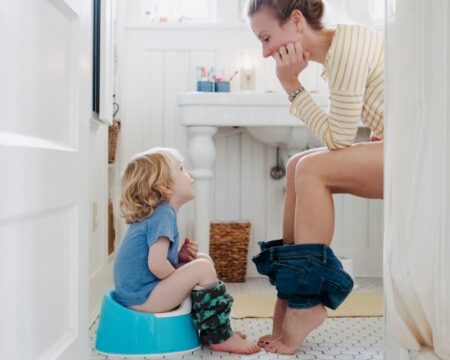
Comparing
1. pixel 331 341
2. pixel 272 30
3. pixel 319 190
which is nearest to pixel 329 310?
pixel 331 341

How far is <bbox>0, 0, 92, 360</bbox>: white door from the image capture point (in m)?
0.93

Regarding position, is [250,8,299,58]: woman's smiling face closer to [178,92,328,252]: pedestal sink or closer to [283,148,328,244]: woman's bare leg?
[283,148,328,244]: woman's bare leg

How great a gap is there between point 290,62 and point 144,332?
81 centimetres

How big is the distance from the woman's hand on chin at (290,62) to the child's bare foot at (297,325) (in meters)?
0.60

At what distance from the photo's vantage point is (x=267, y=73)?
2877 millimetres

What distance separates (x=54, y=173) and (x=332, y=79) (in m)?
0.85

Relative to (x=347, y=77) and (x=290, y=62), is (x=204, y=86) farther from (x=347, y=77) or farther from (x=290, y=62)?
→ (x=347, y=77)

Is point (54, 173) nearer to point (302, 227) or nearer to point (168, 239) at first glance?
point (168, 239)

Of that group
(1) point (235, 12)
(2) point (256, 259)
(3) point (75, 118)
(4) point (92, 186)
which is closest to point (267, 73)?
(1) point (235, 12)

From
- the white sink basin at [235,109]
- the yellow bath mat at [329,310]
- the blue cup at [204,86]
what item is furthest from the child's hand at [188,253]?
the blue cup at [204,86]

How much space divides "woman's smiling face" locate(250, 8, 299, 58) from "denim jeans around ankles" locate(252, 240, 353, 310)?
0.55 m

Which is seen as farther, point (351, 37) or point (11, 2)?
point (351, 37)

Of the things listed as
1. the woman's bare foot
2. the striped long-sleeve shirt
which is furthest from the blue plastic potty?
the striped long-sleeve shirt

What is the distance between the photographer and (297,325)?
165cm
